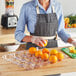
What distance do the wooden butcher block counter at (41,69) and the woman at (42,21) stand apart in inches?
16.7

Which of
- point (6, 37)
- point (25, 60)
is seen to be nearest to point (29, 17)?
point (25, 60)

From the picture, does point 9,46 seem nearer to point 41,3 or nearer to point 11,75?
point 41,3

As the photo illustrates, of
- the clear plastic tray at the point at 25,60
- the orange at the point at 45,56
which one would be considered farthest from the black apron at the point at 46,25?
the orange at the point at 45,56

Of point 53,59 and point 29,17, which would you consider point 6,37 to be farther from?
point 53,59

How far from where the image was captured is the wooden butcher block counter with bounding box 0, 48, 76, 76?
4.79 ft

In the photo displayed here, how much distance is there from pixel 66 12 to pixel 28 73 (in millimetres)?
2799

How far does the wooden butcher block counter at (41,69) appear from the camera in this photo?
4.79ft

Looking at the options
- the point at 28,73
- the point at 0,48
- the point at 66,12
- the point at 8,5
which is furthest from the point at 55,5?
the point at 66,12

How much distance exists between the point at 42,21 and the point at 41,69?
2.50 ft

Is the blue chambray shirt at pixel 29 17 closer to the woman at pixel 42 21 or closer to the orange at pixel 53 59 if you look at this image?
the woman at pixel 42 21

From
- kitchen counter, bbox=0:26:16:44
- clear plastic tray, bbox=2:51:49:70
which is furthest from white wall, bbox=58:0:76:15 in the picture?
clear plastic tray, bbox=2:51:49:70

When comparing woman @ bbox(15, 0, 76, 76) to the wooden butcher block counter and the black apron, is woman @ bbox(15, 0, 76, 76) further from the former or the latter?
the wooden butcher block counter

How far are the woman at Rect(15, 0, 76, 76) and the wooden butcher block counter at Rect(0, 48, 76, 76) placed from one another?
43 cm

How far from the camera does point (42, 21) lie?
2143 millimetres
